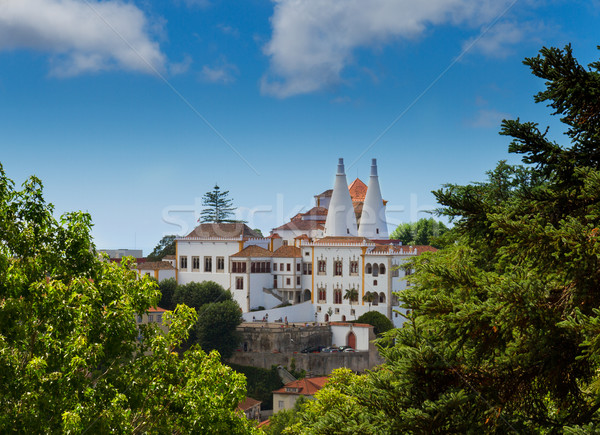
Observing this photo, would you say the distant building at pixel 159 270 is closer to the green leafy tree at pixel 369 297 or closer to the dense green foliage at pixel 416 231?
the green leafy tree at pixel 369 297

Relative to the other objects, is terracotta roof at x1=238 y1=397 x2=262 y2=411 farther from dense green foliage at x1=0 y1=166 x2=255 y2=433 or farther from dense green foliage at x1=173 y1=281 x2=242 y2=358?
dense green foliage at x1=0 y1=166 x2=255 y2=433

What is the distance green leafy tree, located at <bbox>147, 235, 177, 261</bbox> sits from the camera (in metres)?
77.9

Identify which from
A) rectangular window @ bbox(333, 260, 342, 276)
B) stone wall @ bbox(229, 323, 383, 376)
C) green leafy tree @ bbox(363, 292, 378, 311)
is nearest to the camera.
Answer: stone wall @ bbox(229, 323, 383, 376)

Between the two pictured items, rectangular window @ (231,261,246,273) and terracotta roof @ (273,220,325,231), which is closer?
rectangular window @ (231,261,246,273)

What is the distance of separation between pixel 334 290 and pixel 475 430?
5444 cm

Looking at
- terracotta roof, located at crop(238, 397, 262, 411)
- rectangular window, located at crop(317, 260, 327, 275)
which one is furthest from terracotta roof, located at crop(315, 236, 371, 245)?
terracotta roof, located at crop(238, 397, 262, 411)

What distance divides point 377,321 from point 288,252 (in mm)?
10444

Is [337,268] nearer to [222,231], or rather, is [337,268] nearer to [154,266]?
[222,231]

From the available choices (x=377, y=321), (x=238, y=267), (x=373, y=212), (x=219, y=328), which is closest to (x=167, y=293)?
(x=238, y=267)

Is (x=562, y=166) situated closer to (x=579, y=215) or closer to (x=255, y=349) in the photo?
(x=579, y=215)

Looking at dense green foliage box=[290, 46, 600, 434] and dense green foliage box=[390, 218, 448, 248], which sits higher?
dense green foliage box=[390, 218, 448, 248]

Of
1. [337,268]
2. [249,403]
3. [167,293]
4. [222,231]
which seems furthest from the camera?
[222,231]

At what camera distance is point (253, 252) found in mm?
61875

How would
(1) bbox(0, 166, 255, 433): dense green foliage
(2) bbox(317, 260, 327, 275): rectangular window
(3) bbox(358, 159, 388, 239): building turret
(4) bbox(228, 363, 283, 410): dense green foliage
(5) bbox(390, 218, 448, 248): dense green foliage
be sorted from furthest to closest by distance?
(5) bbox(390, 218, 448, 248): dense green foliage, (3) bbox(358, 159, 388, 239): building turret, (2) bbox(317, 260, 327, 275): rectangular window, (4) bbox(228, 363, 283, 410): dense green foliage, (1) bbox(0, 166, 255, 433): dense green foliage
